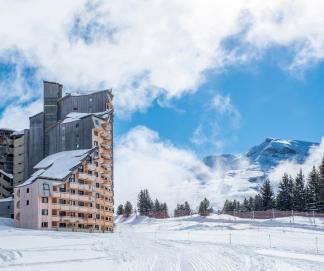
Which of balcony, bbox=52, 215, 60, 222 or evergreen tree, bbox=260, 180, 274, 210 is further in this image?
evergreen tree, bbox=260, 180, 274, 210

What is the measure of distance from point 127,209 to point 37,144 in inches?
3234

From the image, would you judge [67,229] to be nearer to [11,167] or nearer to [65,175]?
[65,175]

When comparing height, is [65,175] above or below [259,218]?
above

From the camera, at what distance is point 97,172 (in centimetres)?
9156

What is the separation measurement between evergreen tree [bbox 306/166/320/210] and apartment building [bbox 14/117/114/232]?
49076mm

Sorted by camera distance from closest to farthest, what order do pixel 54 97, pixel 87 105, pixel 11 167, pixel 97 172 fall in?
1. pixel 97 172
2. pixel 87 105
3. pixel 54 97
4. pixel 11 167

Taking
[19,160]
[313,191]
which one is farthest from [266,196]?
[19,160]

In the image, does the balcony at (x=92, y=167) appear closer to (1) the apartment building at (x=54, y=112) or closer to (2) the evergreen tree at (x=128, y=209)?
(1) the apartment building at (x=54, y=112)

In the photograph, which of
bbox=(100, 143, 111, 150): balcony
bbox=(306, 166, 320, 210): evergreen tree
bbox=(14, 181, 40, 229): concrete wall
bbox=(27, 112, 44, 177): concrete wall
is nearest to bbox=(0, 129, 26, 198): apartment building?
bbox=(27, 112, 44, 177): concrete wall

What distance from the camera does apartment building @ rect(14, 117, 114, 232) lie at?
78.2 meters

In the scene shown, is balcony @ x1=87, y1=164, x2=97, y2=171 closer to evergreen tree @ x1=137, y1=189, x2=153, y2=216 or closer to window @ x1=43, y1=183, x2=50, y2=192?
A: window @ x1=43, y1=183, x2=50, y2=192

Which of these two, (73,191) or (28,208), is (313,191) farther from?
(28,208)

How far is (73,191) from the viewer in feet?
276

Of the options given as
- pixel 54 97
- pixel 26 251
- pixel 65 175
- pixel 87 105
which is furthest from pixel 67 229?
pixel 26 251
